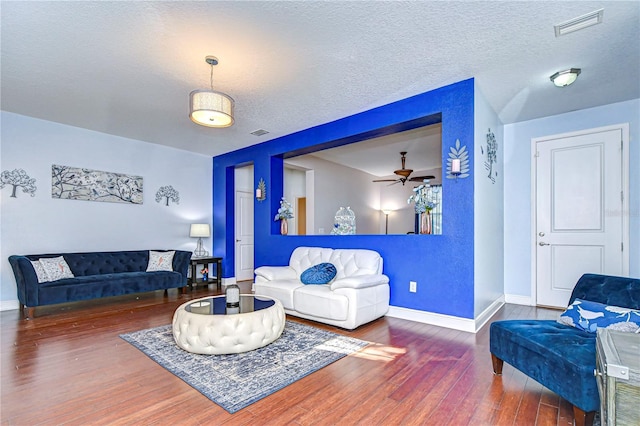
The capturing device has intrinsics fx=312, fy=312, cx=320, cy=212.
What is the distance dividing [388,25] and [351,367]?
2.70 m

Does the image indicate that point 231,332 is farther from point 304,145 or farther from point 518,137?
point 518,137

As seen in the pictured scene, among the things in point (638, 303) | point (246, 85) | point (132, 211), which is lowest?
point (638, 303)

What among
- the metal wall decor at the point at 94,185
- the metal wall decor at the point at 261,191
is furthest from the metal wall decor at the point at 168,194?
the metal wall decor at the point at 261,191

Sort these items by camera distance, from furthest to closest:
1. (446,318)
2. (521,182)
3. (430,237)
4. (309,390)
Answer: (521,182) < (430,237) < (446,318) < (309,390)

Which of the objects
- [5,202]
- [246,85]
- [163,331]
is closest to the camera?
[163,331]

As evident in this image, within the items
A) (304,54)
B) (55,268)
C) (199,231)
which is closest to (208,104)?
(304,54)

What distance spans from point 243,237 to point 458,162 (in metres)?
5.00

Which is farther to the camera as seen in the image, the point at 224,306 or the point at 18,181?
the point at 18,181

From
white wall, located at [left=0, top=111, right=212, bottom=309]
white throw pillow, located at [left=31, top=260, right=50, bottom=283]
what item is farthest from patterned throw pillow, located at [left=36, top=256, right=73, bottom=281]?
white wall, located at [left=0, top=111, right=212, bottom=309]

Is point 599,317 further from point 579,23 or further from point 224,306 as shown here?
point 224,306

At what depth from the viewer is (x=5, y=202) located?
4.34m

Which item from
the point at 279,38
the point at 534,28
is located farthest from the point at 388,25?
the point at 534,28

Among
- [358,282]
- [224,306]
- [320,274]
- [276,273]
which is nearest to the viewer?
[224,306]

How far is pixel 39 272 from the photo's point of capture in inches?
163
